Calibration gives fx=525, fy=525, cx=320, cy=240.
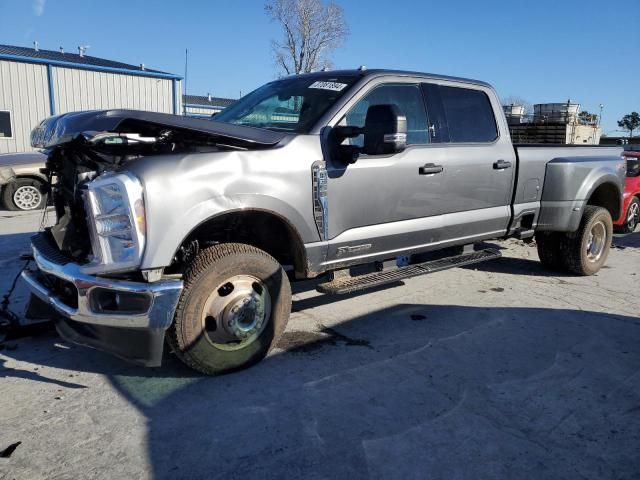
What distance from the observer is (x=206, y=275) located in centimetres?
317

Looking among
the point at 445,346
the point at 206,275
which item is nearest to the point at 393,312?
the point at 445,346

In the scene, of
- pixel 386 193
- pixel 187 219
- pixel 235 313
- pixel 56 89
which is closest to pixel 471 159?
pixel 386 193

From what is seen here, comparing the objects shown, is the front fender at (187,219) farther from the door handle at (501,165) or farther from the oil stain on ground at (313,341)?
the door handle at (501,165)

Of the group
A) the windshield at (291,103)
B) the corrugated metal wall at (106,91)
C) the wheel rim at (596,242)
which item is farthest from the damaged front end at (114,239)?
the corrugated metal wall at (106,91)

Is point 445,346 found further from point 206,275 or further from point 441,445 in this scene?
point 206,275

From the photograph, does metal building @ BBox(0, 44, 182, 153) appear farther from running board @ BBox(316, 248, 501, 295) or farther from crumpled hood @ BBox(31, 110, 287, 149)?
running board @ BBox(316, 248, 501, 295)

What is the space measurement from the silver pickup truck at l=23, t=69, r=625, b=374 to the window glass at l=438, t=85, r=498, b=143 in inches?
0.6

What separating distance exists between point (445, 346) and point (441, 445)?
4.47 feet

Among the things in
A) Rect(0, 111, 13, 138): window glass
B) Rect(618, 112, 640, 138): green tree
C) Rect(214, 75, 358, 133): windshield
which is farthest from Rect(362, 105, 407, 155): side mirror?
Rect(618, 112, 640, 138): green tree

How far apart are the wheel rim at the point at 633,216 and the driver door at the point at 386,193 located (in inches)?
255

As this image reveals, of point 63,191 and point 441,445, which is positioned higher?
point 63,191

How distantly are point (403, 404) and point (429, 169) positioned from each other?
2048 mm

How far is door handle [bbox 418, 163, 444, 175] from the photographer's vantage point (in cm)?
429

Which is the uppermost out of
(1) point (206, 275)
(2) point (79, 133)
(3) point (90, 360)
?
(2) point (79, 133)
